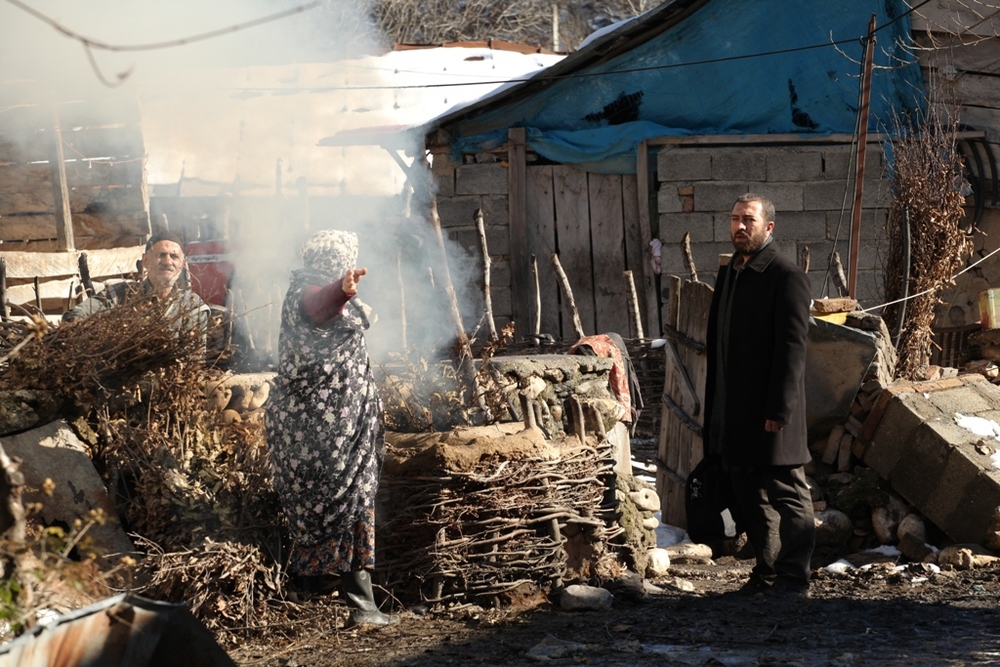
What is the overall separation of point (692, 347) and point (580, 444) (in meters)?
1.81

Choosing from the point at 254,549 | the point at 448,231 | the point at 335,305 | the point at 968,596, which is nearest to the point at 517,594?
the point at 254,549

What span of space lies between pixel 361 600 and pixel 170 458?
4.20 ft

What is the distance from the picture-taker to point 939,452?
703 cm

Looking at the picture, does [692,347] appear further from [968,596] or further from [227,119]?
[227,119]

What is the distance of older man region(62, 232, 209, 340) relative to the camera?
5.95 metres

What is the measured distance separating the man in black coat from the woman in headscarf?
5.90 ft

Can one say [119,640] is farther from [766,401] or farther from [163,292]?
[766,401]

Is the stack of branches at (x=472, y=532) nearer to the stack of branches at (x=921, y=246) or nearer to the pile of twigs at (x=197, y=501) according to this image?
the pile of twigs at (x=197, y=501)

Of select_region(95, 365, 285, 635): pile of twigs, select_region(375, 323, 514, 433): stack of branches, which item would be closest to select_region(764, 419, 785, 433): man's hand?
select_region(375, 323, 514, 433): stack of branches

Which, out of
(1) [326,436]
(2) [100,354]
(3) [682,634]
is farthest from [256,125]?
(3) [682,634]

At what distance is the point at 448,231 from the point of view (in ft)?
39.5

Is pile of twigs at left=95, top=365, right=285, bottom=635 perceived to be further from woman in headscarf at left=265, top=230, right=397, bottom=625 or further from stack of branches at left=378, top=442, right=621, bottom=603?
stack of branches at left=378, top=442, right=621, bottom=603

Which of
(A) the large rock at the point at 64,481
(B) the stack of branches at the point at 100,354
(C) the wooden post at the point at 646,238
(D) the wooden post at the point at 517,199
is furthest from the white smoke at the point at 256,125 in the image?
(A) the large rock at the point at 64,481

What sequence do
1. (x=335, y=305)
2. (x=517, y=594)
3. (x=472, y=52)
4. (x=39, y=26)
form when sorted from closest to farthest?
(x=335, y=305) → (x=517, y=594) → (x=39, y=26) → (x=472, y=52)
